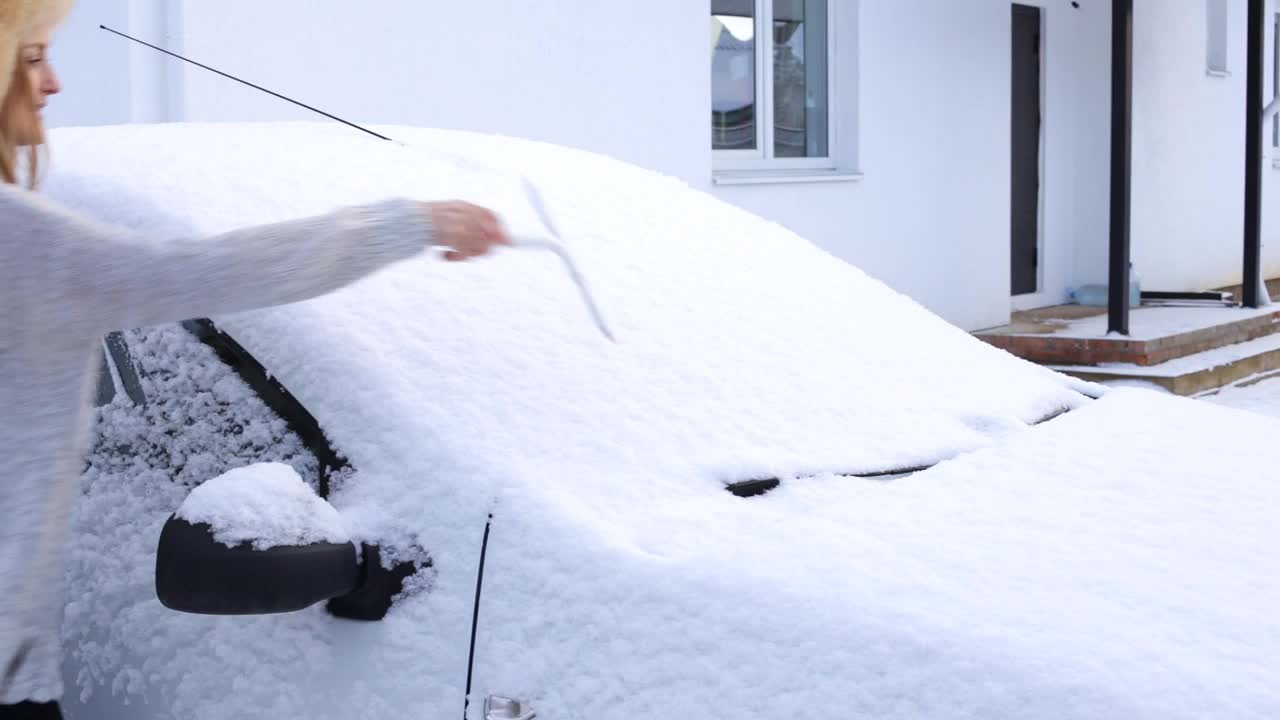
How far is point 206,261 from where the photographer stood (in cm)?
136

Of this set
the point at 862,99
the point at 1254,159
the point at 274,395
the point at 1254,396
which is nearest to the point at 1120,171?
the point at 1254,396

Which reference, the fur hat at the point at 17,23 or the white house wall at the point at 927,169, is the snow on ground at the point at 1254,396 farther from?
the fur hat at the point at 17,23

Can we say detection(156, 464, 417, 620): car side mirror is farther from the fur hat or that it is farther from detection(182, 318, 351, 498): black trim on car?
the fur hat

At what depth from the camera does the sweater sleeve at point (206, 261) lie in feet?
4.42

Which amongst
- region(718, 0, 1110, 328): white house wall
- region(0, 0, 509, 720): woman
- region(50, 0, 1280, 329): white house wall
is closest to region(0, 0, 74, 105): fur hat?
region(0, 0, 509, 720): woman

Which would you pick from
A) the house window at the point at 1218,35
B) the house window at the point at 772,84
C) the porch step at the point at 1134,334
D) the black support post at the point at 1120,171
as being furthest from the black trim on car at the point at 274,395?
the house window at the point at 1218,35

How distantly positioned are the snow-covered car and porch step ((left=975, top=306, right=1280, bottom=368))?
5776 mm

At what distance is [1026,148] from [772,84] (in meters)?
3.16

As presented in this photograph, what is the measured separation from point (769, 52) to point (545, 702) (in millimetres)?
6670

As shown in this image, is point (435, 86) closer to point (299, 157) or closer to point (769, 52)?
point (769, 52)

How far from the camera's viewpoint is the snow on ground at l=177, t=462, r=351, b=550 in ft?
5.03

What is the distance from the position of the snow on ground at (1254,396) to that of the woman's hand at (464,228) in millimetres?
6435

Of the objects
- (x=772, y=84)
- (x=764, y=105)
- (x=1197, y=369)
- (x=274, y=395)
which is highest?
(x=772, y=84)

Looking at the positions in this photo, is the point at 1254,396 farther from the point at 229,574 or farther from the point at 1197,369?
the point at 229,574
